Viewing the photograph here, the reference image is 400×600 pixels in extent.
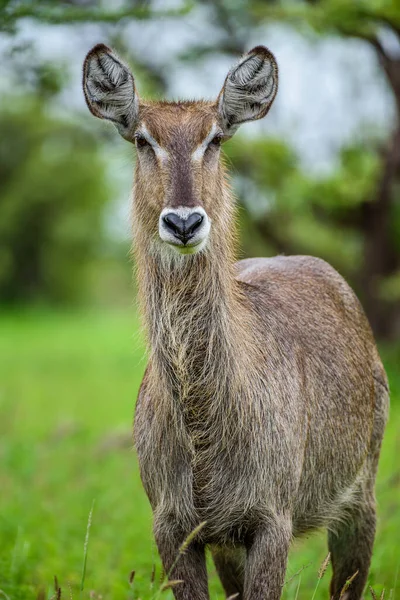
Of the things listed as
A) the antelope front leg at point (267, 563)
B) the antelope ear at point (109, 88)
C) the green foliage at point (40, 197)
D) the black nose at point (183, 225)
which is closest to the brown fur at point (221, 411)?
the antelope front leg at point (267, 563)

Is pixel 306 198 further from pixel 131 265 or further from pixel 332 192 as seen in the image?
pixel 131 265

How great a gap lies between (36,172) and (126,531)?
1150 inches

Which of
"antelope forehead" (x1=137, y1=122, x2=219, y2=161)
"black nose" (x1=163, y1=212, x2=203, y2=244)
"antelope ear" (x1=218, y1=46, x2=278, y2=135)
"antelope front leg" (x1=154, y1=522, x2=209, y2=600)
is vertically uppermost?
"antelope ear" (x1=218, y1=46, x2=278, y2=135)

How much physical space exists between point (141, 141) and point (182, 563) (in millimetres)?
1853

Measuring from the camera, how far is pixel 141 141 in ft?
13.7

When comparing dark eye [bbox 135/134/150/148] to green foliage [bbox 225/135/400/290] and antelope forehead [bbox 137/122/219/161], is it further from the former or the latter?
green foliage [bbox 225/135/400/290]

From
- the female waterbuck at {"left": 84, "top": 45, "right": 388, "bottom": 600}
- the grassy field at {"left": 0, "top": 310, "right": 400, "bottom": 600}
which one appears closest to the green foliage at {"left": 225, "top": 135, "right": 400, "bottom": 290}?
the grassy field at {"left": 0, "top": 310, "right": 400, "bottom": 600}

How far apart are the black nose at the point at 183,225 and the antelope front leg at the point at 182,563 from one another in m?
1.24

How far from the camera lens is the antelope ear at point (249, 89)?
4273mm

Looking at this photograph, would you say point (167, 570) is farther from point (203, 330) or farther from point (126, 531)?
point (126, 531)

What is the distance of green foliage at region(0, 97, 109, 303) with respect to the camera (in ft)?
114

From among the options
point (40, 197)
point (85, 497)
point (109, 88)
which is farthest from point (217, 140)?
point (40, 197)

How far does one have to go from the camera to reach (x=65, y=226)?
1396 inches

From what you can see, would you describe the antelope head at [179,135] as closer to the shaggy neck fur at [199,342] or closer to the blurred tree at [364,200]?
the shaggy neck fur at [199,342]
